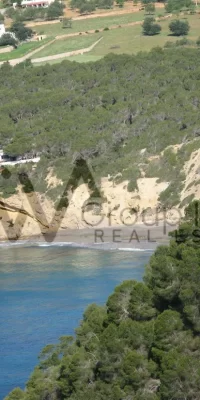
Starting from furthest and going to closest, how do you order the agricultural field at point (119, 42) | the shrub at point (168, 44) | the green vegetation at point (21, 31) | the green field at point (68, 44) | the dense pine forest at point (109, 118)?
the green vegetation at point (21, 31) < the green field at point (68, 44) < the agricultural field at point (119, 42) < the shrub at point (168, 44) < the dense pine forest at point (109, 118)

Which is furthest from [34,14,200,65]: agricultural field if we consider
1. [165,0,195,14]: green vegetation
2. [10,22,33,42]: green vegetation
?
[10,22,33,42]: green vegetation

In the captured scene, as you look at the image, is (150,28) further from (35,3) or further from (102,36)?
(35,3)

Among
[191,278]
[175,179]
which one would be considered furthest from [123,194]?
[191,278]

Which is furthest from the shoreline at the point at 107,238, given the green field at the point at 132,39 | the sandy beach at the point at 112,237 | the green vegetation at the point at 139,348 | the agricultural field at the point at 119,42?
the green field at the point at 132,39

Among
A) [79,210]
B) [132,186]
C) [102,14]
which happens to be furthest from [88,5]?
[79,210]

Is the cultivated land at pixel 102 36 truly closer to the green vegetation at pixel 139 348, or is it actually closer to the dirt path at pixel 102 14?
the dirt path at pixel 102 14

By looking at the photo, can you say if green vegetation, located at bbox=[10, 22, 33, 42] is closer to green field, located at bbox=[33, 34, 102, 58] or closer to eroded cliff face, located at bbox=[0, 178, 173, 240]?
green field, located at bbox=[33, 34, 102, 58]
